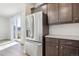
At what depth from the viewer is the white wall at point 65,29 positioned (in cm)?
251

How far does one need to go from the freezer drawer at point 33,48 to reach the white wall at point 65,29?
0.54m

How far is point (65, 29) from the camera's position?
2.82m

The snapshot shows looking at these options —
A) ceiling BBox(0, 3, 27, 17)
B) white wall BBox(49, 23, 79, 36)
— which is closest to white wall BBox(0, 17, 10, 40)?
ceiling BBox(0, 3, 27, 17)

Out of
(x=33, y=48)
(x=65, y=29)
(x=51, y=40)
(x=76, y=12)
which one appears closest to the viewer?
(x=76, y=12)

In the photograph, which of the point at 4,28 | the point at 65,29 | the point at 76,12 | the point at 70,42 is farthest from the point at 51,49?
the point at 4,28

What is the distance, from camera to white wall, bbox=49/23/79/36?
251cm

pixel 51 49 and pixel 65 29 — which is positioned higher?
pixel 65 29

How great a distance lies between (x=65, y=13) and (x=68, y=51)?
2.67 ft

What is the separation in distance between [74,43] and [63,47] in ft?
1.00

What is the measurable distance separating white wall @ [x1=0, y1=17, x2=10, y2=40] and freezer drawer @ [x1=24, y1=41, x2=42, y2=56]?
2.27 feet

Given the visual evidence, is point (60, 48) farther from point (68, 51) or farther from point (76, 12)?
point (76, 12)

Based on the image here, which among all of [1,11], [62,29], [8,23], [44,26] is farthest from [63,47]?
[1,11]

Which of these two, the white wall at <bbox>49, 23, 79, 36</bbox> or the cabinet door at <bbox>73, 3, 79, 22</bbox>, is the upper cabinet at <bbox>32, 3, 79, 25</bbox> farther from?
the white wall at <bbox>49, 23, 79, 36</bbox>

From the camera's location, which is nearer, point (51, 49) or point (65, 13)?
point (65, 13)
